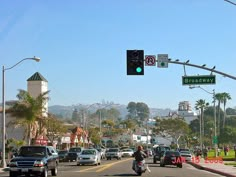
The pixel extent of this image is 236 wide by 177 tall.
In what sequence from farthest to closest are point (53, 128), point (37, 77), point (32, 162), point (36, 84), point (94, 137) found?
point (94, 137)
point (37, 77)
point (36, 84)
point (53, 128)
point (32, 162)

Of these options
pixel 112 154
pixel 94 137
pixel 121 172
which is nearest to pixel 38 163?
pixel 121 172

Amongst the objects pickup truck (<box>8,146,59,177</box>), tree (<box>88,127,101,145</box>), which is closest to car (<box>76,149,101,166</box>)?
pickup truck (<box>8,146,59,177</box>)

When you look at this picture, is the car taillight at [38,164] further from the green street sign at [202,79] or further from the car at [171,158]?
the car at [171,158]

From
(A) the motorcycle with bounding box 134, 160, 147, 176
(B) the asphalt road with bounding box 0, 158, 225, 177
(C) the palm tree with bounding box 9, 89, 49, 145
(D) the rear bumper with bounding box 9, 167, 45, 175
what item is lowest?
(B) the asphalt road with bounding box 0, 158, 225, 177

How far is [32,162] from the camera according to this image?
87.0 ft

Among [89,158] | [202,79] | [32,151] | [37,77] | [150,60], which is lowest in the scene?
[89,158]

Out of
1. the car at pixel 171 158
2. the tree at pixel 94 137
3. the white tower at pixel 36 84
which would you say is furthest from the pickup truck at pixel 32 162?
the tree at pixel 94 137

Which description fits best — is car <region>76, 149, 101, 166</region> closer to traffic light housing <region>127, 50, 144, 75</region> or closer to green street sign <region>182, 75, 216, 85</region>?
green street sign <region>182, 75, 216, 85</region>

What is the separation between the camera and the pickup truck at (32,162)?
2642 centimetres

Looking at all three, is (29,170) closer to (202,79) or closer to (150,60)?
(150,60)

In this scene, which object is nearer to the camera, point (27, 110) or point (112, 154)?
point (27, 110)

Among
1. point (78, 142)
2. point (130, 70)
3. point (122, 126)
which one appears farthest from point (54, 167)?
point (122, 126)

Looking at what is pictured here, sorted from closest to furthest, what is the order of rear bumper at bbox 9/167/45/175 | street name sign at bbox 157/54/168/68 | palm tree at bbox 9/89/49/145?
1. rear bumper at bbox 9/167/45/175
2. street name sign at bbox 157/54/168/68
3. palm tree at bbox 9/89/49/145

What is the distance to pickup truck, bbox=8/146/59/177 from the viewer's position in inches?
1040
